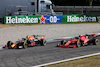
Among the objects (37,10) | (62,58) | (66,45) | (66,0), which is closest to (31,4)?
(37,10)

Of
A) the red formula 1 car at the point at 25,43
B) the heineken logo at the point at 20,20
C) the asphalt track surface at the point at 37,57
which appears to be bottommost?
A: the asphalt track surface at the point at 37,57

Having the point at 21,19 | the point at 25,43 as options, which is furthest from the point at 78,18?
the point at 25,43

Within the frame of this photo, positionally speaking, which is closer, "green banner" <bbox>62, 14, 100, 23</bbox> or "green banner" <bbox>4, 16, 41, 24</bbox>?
"green banner" <bbox>4, 16, 41, 24</bbox>

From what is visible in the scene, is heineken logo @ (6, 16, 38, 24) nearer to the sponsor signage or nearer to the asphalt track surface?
the sponsor signage

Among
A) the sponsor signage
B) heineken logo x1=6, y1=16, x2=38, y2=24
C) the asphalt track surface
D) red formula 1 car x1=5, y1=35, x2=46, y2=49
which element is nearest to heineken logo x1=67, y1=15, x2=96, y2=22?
the sponsor signage

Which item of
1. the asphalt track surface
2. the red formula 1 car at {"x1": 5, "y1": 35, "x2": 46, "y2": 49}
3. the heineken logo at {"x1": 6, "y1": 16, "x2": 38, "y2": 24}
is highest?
the heineken logo at {"x1": 6, "y1": 16, "x2": 38, "y2": 24}

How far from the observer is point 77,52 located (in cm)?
1341

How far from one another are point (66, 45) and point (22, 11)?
2124 cm

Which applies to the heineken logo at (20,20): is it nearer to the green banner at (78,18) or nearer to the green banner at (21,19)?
the green banner at (21,19)

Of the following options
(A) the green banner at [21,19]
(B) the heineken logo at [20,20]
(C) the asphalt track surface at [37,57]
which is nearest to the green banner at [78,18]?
(A) the green banner at [21,19]

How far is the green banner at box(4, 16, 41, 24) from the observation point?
30953 millimetres

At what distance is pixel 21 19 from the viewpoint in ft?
104

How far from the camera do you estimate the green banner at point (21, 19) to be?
31.0 m

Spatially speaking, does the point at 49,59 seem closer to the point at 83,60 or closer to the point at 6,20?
the point at 83,60
